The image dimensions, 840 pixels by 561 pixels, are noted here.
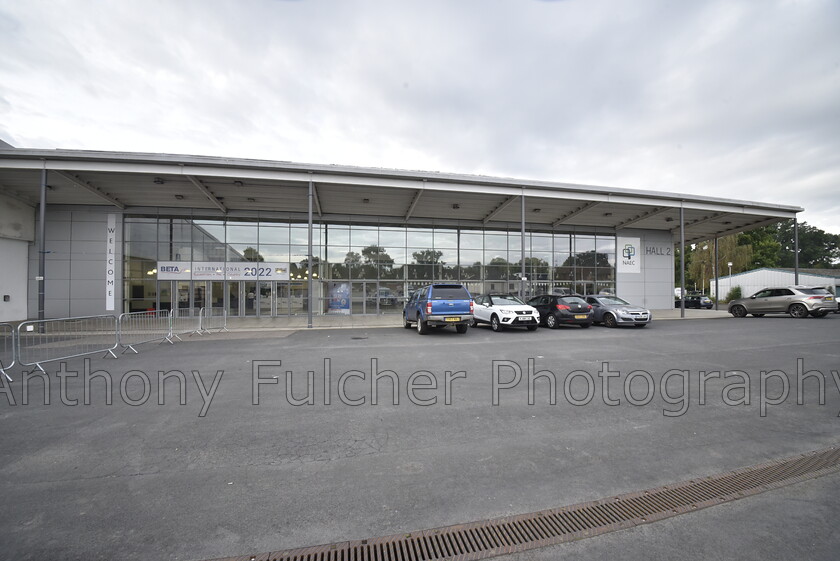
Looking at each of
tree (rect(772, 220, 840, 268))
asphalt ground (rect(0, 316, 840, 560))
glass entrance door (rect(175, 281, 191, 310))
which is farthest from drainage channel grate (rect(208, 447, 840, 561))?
tree (rect(772, 220, 840, 268))

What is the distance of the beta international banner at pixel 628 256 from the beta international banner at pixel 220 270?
24049mm

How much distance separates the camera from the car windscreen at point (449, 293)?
13.3 meters

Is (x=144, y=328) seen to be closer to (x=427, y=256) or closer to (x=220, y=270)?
(x=220, y=270)

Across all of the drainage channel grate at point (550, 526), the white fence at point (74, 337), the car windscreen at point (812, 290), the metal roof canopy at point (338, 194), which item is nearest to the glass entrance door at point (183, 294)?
the metal roof canopy at point (338, 194)

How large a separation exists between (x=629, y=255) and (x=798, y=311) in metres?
10.6

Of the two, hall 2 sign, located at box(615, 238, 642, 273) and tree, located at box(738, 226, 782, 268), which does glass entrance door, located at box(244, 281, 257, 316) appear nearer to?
hall 2 sign, located at box(615, 238, 642, 273)

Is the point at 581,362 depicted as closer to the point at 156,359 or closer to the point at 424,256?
the point at 156,359

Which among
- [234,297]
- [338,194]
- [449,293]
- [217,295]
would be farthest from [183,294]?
[449,293]

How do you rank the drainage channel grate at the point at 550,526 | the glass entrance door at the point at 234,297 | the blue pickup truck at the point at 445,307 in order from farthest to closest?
1. the glass entrance door at the point at 234,297
2. the blue pickup truck at the point at 445,307
3. the drainage channel grate at the point at 550,526

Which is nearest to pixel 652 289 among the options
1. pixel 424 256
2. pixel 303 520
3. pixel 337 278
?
pixel 424 256

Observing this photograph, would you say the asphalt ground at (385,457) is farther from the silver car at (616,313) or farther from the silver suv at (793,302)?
the silver suv at (793,302)

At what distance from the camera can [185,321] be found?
19062 millimetres

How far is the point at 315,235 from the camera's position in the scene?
75.3 ft

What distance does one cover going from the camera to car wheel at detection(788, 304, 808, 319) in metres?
18.5
